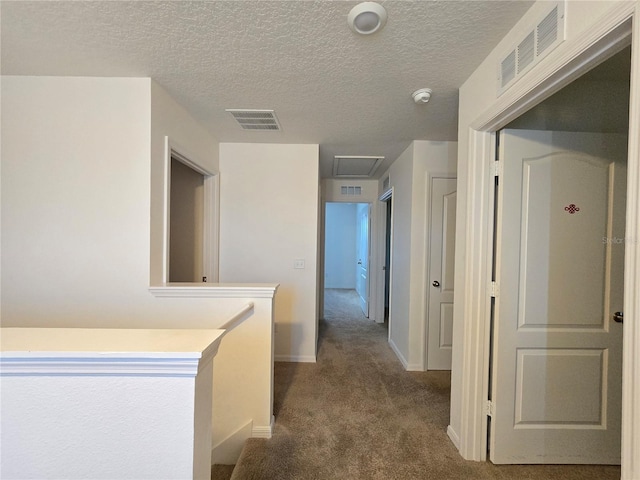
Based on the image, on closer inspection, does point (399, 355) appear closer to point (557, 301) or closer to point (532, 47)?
point (557, 301)

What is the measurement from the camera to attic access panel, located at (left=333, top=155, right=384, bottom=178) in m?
3.24

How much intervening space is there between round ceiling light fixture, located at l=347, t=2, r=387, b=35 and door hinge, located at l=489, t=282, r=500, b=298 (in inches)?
60.5

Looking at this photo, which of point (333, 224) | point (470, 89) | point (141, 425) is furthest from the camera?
point (333, 224)

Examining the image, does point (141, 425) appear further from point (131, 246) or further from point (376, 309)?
point (376, 309)

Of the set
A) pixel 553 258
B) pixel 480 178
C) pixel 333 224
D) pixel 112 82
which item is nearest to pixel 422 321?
pixel 553 258

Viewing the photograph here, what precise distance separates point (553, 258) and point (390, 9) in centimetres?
161

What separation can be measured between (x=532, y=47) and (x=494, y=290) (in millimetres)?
1238

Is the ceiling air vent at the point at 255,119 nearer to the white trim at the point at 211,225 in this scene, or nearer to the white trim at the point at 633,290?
the white trim at the point at 211,225

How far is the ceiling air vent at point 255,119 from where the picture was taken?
2.13 metres

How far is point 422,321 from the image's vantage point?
2.72 meters

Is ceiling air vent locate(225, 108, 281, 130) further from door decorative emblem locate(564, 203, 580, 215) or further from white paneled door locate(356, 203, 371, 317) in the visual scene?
white paneled door locate(356, 203, 371, 317)

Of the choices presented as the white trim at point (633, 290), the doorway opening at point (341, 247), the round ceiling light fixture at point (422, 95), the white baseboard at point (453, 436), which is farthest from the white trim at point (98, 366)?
the doorway opening at point (341, 247)

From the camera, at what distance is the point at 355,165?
3.58 metres

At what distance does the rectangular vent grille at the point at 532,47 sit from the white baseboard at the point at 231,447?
2.56m
